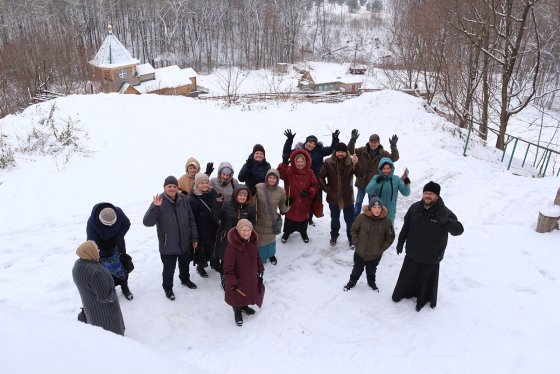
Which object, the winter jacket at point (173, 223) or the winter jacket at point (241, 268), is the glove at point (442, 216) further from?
the winter jacket at point (173, 223)

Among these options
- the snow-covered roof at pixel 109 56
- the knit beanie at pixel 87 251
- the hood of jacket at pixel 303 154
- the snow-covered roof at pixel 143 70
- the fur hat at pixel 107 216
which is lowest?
the knit beanie at pixel 87 251

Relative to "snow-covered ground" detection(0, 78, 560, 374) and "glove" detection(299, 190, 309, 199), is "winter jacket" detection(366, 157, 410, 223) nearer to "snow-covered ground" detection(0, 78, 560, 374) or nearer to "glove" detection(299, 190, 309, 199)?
"glove" detection(299, 190, 309, 199)

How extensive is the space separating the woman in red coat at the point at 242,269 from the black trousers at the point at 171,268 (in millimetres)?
880

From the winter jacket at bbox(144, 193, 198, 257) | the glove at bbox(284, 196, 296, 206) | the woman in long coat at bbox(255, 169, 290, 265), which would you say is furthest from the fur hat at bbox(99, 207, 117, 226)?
the glove at bbox(284, 196, 296, 206)

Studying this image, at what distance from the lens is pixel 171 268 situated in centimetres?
489

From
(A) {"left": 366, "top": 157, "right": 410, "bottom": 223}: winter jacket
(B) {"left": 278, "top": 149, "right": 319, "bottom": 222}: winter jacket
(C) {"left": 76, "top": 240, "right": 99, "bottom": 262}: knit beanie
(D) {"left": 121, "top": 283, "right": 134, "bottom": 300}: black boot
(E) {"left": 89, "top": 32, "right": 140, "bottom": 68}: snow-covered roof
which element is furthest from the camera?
(E) {"left": 89, "top": 32, "right": 140, "bottom": 68}: snow-covered roof

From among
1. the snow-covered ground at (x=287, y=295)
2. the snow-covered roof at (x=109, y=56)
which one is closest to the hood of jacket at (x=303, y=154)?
the snow-covered ground at (x=287, y=295)

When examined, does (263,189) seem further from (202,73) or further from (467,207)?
(202,73)

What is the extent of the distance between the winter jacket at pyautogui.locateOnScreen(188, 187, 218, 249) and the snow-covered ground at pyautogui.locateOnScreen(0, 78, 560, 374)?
76cm

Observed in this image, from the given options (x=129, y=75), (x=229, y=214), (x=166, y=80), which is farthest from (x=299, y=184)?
(x=129, y=75)

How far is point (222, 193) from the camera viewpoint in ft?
17.1

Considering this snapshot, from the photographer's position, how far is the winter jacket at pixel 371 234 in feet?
15.5

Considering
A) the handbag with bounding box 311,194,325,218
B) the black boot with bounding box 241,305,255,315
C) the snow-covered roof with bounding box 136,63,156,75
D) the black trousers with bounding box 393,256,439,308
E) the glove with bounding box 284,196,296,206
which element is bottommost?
the black boot with bounding box 241,305,255,315

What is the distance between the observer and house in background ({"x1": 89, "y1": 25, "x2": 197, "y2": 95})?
121ft
